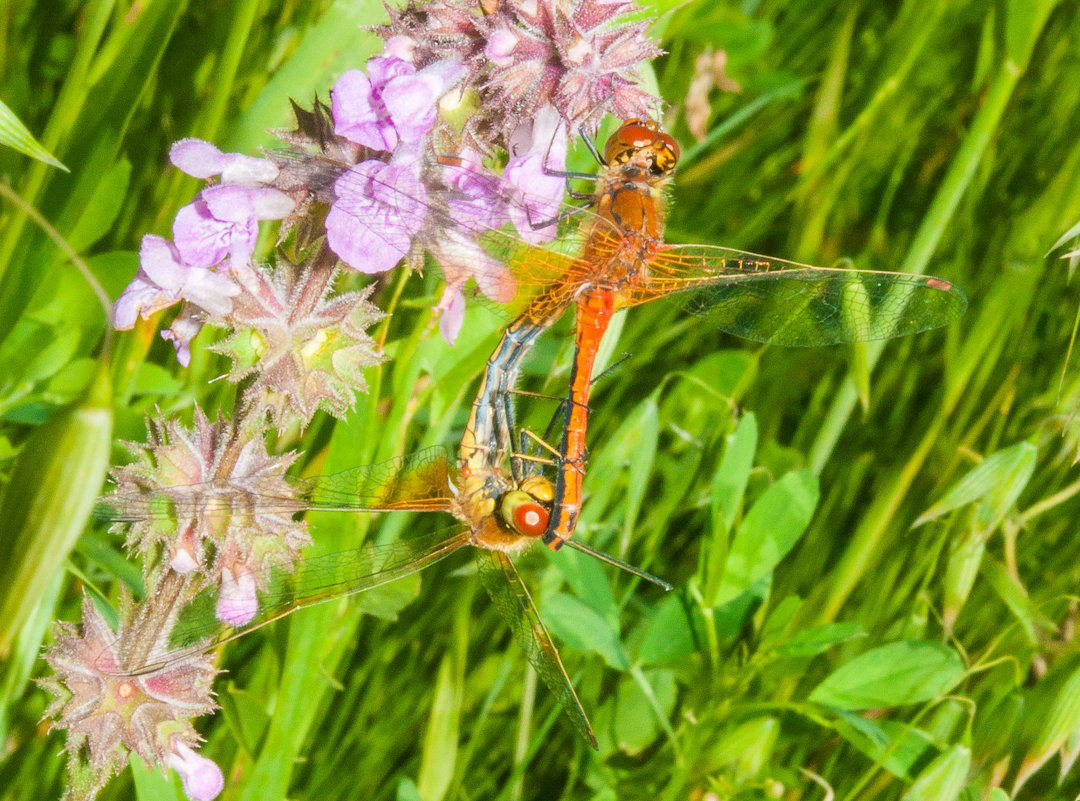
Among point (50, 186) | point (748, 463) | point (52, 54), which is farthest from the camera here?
point (52, 54)

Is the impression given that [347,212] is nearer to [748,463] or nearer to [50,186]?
[50,186]

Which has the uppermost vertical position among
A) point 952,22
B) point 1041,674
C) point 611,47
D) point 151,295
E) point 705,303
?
point 952,22

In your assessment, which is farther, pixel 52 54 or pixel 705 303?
pixel 52 54

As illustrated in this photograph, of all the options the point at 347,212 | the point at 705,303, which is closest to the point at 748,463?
the point at 705,303

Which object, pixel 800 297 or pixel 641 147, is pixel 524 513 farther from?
pixel 800 297

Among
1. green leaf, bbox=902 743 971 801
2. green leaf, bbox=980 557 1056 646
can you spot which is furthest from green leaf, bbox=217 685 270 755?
green leaf, bbox=980 557 1056 646

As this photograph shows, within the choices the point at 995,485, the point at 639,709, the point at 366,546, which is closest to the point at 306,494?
the point at 366,546
